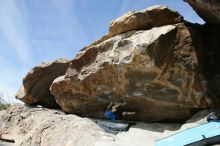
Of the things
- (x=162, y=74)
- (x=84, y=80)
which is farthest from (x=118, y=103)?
(x=162, y=74)

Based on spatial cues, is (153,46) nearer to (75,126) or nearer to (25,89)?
(75,126)

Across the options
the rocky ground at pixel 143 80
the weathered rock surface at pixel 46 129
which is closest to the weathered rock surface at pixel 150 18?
the rocky ground at pixel 143 80

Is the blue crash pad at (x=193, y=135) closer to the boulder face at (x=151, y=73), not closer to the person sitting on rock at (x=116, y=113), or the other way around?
the boulder face at (x=151, y=73)

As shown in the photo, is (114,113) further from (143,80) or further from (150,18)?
(150,18)

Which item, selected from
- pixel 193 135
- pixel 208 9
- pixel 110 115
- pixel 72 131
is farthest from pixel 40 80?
pixel 193 135

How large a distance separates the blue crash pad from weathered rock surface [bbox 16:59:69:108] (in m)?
7.53

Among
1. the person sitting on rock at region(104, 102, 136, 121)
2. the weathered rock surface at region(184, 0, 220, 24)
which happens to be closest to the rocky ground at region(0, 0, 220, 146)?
the weathered rock surface at region(184, 0, 220, 24)

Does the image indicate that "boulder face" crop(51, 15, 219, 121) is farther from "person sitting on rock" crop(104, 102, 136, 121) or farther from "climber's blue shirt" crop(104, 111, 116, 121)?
"climber's blue shirt" crop(104, 111, 116, 121)

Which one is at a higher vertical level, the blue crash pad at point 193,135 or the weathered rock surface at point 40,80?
the weathered rock surface at point 40,80

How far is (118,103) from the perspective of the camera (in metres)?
10.4

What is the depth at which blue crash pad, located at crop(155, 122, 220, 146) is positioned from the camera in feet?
20.1

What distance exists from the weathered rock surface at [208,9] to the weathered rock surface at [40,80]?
6.04 metres

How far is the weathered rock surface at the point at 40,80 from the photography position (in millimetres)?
13531

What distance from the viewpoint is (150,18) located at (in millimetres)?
9875
